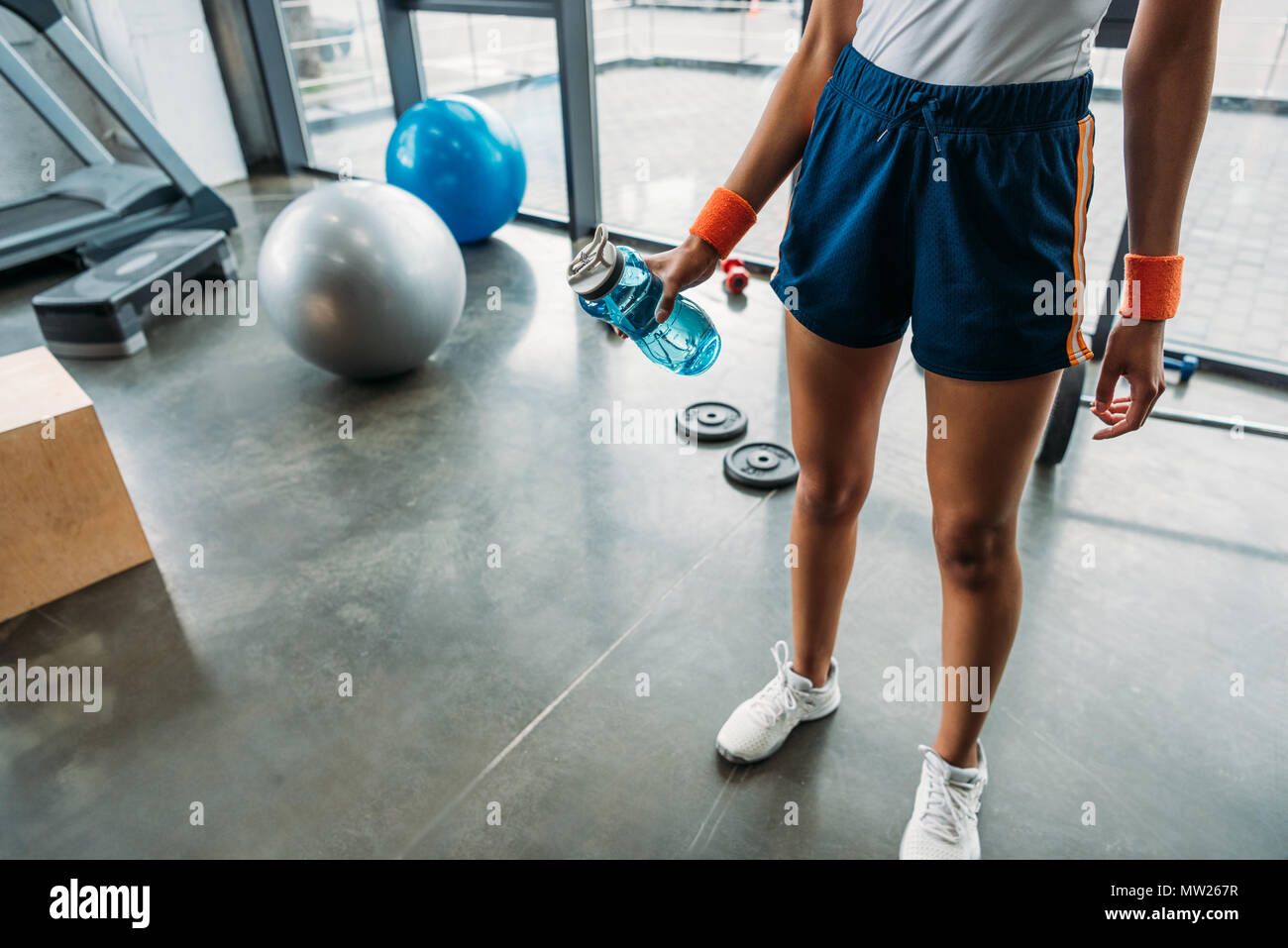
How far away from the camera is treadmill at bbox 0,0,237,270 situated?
3.36 meters

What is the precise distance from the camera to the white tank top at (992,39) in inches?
31.8

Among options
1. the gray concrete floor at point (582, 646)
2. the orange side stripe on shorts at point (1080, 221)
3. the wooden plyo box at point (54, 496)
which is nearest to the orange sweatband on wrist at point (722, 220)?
the orange side stripe on shorts at point (1080, 221)

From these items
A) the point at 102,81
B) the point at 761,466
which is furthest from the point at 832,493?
the point at 102,81

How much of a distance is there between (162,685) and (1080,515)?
6.92 feet

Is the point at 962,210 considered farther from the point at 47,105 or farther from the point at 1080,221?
the point at 47,105

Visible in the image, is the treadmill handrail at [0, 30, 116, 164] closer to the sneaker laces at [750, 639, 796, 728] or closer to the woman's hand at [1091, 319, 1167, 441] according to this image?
the sneaker laces at [750, 639, 796, 728]

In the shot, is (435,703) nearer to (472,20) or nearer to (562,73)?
(562,73)

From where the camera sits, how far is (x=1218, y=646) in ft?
5.47

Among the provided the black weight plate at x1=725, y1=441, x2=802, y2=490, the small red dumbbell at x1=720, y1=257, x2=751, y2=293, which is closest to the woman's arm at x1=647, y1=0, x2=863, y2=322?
the black weight plate at x1=725, y1=441, x2=802, y2=490

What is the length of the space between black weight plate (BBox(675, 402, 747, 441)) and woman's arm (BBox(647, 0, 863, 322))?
126 centimetres

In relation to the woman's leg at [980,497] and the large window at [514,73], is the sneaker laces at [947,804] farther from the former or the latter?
the large window at [514,73]

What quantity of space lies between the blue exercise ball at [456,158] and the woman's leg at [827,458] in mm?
2590

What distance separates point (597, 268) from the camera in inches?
37.9
